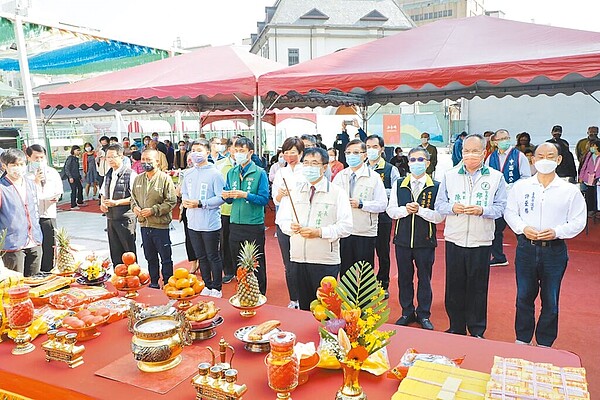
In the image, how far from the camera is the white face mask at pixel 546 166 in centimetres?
278

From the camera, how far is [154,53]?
978 centimetres

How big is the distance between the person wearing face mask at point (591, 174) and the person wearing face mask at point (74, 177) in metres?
9.63

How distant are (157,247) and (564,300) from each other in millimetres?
3699

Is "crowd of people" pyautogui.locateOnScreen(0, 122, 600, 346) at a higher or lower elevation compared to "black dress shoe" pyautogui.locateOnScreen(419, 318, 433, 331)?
higher

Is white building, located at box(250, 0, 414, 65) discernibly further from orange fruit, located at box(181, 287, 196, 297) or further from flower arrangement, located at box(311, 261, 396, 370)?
flower arrangement, located at box(311, 261, 396, 370)

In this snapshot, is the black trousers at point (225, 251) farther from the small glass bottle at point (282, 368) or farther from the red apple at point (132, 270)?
the small glass bottle at point (282, 368)

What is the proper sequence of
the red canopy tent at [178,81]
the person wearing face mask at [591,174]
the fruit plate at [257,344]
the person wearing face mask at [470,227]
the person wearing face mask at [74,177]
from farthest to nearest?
the person wearing face mask at [74,177]
the person wearing face mask at [591,174]
the red canopy tent at [178,81]
the person wearing face mask at [470,227]
the fruit plate at [257,344]

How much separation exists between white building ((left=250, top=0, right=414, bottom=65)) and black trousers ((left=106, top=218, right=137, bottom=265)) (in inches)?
1127

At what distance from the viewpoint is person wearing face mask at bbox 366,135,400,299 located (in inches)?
170

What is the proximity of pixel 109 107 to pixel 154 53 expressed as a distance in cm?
245

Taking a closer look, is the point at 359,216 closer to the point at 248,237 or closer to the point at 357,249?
the point at 357,249

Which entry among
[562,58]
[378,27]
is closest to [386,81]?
[562,58]

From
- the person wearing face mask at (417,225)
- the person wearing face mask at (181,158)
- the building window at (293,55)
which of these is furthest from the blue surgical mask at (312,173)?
the building window at (293,55)

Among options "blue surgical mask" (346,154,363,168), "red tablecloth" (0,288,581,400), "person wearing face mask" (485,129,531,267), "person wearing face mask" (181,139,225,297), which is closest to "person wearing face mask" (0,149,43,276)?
"person wearing face mask" (181,139,225,297)
